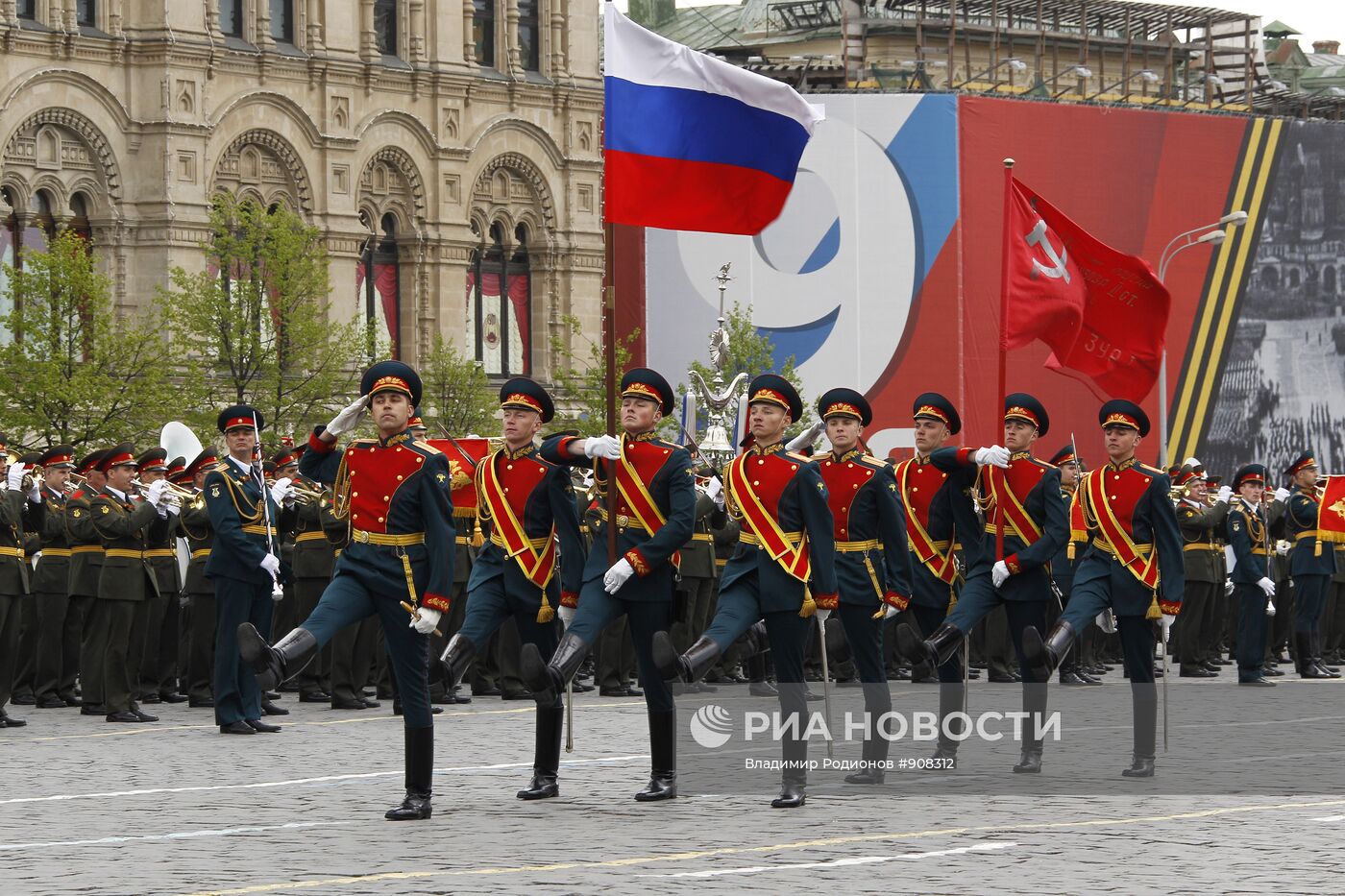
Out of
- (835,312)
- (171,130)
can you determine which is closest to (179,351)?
(171,130)

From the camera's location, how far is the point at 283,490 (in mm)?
19281

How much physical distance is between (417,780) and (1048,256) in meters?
6.24

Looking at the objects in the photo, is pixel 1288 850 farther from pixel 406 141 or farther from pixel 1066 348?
pixel 406 141

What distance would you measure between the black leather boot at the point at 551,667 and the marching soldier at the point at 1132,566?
2592 millimetres

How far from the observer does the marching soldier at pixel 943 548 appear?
13719 millimetres

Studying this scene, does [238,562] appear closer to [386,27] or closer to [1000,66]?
[386,27]

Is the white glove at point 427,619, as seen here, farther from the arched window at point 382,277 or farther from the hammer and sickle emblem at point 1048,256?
the arched window at point 382,277

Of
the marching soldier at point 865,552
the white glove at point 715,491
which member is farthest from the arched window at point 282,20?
the marching soldier at point 865,552

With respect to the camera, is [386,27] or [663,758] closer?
[663,758]

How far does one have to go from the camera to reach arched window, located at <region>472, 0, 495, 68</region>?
54.6 metres

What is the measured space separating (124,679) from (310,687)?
2048 millimetres

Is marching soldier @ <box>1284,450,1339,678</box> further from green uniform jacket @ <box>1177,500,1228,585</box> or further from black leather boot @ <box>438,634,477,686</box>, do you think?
black leather boot @ <box>438,634,477,686</box>

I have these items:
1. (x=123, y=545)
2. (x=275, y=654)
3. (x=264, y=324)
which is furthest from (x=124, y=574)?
(x=264, y=324)

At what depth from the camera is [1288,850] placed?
1052cm
